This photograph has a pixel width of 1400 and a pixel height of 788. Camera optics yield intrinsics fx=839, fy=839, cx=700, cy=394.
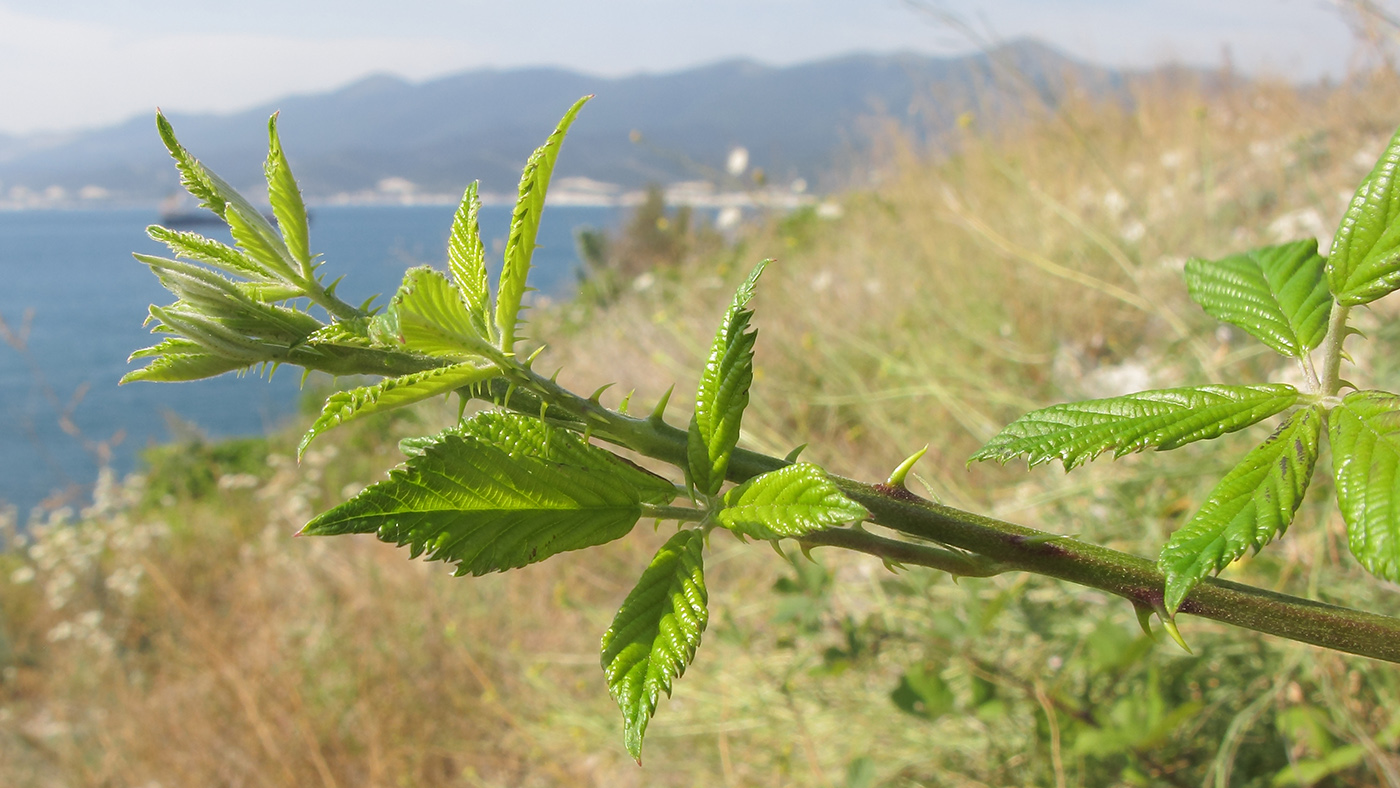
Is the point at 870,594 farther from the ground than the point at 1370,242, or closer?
closer

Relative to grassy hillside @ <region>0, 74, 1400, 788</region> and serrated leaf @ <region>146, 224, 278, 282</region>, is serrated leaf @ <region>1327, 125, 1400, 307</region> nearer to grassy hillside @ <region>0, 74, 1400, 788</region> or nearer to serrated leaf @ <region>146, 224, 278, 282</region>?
grassy hillside @ <region>0, 74, 1400, 788</region>

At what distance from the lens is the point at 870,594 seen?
209cm

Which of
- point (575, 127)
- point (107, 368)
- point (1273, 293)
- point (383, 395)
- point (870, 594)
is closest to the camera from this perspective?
point (383, 395)

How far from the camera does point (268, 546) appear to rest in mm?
4586

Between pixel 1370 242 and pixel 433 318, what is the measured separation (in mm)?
409

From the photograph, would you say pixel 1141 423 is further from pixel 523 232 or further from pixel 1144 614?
pixel 523 232

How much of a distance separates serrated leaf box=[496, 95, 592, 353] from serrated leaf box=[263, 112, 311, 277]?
0.31 feet

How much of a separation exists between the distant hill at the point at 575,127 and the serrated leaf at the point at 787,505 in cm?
26

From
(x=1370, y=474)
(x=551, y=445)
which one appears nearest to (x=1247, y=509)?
(x=1370, y=474)

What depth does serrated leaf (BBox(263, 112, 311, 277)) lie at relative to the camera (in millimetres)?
368

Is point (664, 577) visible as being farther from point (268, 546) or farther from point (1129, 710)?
point (268, 546)

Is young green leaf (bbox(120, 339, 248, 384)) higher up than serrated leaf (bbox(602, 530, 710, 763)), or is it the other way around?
young green leaf (bbox(120, 339, 248, 384))

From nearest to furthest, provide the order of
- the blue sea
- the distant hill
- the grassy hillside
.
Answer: the grassy hillside, the distant hill, the blue sea

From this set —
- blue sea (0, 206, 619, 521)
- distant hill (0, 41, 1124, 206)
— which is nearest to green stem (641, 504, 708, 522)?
distant hill (0, 41, 1124, 206)
